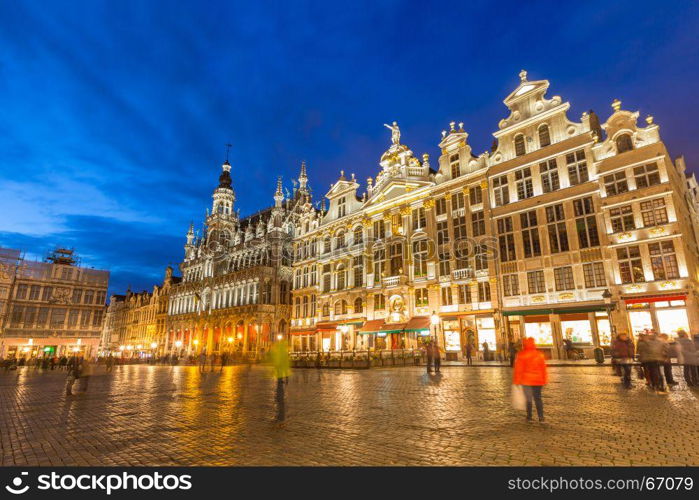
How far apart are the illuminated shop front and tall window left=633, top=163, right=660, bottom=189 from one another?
316 inches

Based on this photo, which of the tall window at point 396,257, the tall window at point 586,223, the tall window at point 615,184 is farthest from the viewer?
the tall window at point 396,257

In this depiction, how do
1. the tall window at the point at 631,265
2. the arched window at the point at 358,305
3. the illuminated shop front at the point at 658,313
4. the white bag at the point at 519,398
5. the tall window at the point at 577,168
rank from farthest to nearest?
the arched window at the point at 358,305
the tall window at the point at 577,168
the tall window at the point at 631,265
the illuminated shop front at the point at 658,313
the white bag at the point at 519,398

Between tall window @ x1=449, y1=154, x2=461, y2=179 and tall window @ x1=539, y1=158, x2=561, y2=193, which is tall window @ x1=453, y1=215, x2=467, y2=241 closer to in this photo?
tall window @ x1=449, y1=154, x2=461, y2=179

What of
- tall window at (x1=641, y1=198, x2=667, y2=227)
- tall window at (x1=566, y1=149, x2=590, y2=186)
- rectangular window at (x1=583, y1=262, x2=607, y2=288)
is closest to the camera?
tall window at (x1=641, y1=198, x2=667, y2=227)

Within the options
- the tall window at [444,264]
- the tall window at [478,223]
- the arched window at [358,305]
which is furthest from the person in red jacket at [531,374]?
the arched window at [358,305]

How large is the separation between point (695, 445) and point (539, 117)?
107ft

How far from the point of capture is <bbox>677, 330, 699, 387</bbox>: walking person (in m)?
13.1

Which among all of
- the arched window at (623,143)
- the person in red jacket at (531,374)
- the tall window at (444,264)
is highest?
the arched window at (623,143)

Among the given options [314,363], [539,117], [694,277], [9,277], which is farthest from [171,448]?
[9,277]

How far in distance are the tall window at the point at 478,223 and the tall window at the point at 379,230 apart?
10.2 m

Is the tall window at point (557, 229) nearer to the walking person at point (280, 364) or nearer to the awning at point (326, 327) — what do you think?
the awning at point (326, 327)

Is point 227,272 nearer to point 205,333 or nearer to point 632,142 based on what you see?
point 205,333

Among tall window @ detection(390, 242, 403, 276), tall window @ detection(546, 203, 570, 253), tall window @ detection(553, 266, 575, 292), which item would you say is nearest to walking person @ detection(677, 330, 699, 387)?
tall window @ detection(553, 266, 575, 292)

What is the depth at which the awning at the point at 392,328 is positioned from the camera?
36950 millimetres
